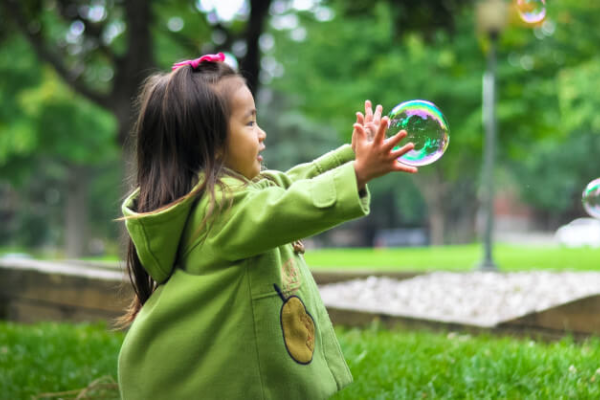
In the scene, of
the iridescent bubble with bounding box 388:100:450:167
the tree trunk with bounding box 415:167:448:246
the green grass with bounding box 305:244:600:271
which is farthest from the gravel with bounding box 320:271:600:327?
the tree trunk with bounding box 415:167:448:246

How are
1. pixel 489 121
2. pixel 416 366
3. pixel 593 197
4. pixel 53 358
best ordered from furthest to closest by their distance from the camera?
pixel 489 121 → pixel 593 197 → pixel 53 358 → pixel 416 366

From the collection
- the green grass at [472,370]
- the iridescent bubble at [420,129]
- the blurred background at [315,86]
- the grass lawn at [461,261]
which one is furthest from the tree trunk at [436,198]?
the iridescent bubble at [420,129]

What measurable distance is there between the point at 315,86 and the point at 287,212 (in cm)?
1721

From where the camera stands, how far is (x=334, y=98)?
1816 cm

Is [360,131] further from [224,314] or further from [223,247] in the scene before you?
[224,314]

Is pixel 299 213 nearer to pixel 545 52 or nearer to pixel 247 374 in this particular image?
pixel 247 374

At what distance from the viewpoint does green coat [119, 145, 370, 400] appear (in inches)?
78.7

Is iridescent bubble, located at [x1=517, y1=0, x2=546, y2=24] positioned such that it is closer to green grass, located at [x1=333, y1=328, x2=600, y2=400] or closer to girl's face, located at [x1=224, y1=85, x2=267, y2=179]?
green grass, located at [x1=333, y1=328, x2=600, y2=400]

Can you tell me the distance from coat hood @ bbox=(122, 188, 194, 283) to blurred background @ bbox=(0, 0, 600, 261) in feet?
2.56

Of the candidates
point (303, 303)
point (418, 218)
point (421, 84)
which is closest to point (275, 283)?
point (303, 303)

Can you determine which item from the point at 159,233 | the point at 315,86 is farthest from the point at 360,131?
the point at 315,86

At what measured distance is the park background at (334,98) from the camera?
8.17 m

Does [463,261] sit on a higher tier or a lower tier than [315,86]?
lower

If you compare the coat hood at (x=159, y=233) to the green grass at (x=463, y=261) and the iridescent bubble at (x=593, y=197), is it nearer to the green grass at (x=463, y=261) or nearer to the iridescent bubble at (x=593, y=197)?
the iridescent bubble at (x=593, y=197)
